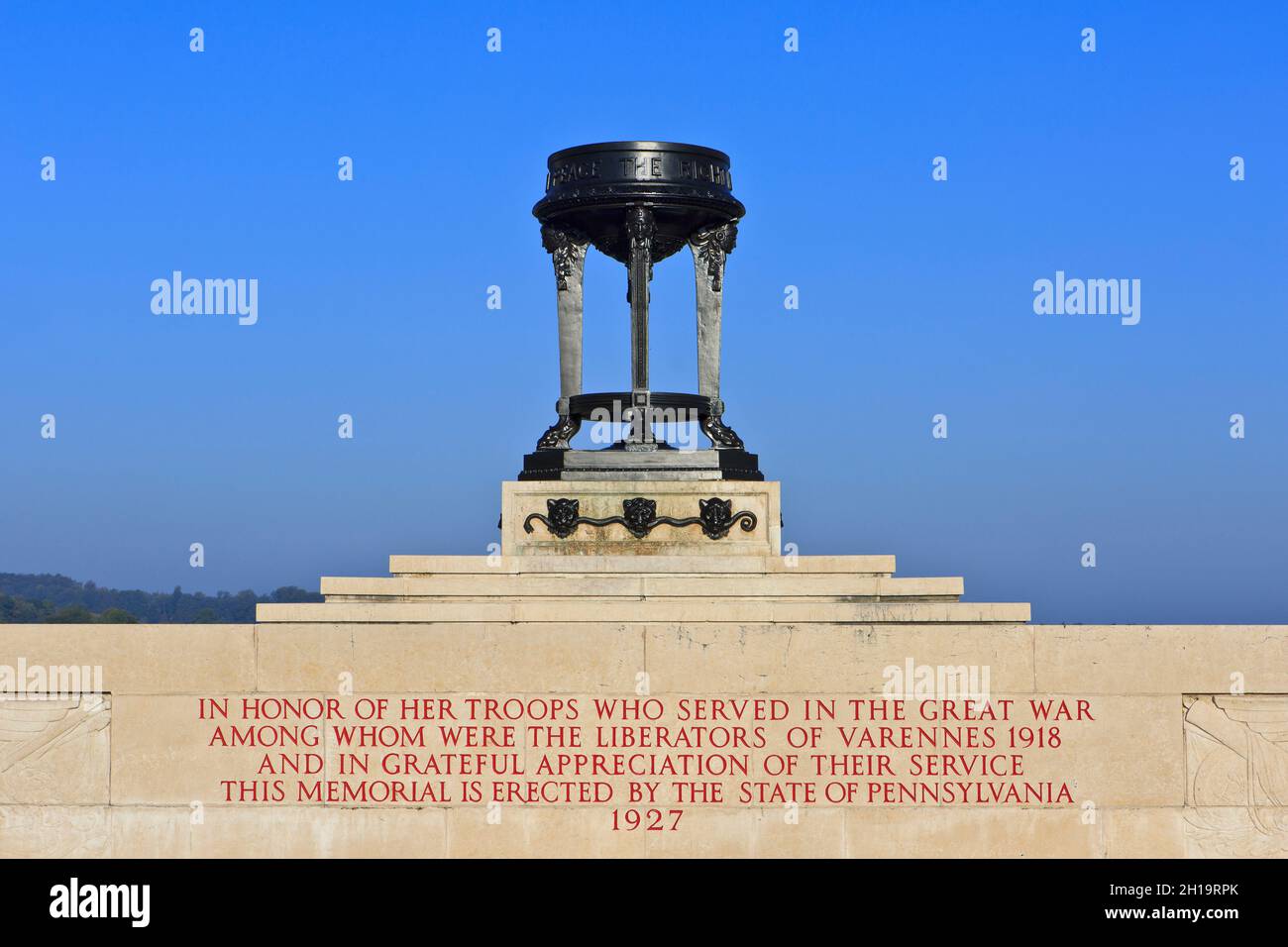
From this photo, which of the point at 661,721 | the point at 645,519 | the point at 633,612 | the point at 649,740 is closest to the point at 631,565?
the point at 645,519

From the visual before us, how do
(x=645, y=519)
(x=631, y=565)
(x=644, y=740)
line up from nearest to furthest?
(x=644, y=740) → (x=631, y=565) → (x=645, y=519)

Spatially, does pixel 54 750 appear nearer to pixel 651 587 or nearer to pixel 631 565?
pixel 651 587

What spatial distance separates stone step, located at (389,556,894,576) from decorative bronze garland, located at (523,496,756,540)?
600mm

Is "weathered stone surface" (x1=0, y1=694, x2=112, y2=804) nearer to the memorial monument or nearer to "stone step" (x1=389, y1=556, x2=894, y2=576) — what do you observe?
the memorial monument

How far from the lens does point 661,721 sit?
18609 millimetres

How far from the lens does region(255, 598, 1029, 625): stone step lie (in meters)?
19.9

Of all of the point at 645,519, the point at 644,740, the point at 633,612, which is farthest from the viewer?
the point at 645,519

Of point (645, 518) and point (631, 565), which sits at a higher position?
point (645, 518)

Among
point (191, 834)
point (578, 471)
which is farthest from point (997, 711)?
point (191, 834)

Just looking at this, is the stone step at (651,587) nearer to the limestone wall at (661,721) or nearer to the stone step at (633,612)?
the stone step at (633,612)

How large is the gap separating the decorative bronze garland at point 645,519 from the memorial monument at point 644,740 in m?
4.80

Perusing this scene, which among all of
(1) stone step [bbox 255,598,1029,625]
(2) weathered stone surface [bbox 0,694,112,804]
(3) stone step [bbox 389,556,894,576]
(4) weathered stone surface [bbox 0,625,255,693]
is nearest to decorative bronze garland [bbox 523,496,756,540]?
(3) stone step [bbox 389,556,894,576]

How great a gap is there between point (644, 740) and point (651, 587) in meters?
3.58

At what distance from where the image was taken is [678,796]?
18516mm
